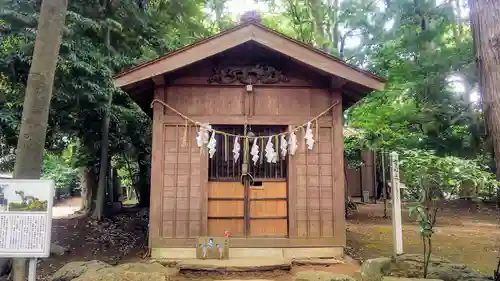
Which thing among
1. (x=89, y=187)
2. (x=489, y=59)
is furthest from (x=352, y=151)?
(x=489, y=59)

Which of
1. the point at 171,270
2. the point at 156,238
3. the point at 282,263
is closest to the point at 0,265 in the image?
the point at 156,238

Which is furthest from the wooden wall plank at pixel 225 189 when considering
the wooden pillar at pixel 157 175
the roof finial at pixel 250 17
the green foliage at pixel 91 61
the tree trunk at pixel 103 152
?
the tree trunk at pixel 103 152

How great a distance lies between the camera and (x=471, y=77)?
10320 mm

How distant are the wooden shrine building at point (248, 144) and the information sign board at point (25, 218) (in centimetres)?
254

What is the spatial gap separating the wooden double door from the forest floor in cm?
104

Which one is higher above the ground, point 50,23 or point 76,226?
point 50,23

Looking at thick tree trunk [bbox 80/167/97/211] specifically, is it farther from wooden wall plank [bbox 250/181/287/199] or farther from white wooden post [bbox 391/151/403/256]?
white wooden post [bbox 391/151/403/256]

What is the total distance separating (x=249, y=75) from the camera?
7.39 meters

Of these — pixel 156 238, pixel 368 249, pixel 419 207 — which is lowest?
pixel 368 249

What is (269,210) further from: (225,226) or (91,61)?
(91,61)

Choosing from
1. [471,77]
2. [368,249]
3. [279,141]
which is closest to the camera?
[279,141]

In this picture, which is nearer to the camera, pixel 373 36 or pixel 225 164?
pixel 225 164

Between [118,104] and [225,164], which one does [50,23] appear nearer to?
[225,164]

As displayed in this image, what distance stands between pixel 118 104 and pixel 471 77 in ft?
35.5
